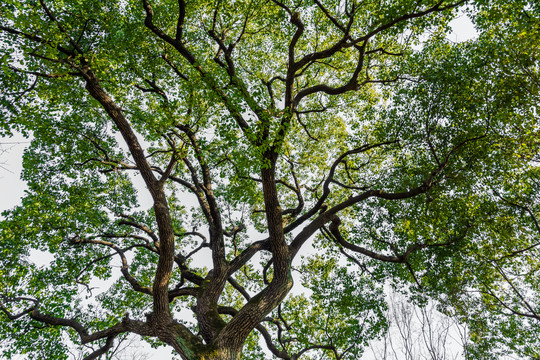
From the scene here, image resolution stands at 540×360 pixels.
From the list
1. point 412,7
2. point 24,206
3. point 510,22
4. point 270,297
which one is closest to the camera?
point 412,7

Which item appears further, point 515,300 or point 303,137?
point 303,137

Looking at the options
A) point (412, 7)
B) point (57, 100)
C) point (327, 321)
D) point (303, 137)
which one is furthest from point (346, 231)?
point (57, 100)

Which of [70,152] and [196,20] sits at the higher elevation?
[196,20]

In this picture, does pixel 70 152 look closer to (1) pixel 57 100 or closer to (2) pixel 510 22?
(1) pixel 57 100

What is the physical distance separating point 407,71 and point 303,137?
4175 millimetres

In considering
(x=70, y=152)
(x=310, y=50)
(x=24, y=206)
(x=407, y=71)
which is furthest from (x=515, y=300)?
(x=24, y=206)

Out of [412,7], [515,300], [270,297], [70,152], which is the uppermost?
[412,7]

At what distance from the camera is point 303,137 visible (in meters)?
10.8

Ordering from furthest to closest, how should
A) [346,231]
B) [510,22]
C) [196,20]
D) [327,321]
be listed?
[346,231], [327,321], [196,20], [510,22]

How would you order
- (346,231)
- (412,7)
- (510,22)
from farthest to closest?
(346,231)
(510,22)
(412,7)

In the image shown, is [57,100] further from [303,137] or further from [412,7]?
[412,7]

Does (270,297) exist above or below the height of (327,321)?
below

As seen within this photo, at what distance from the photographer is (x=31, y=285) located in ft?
26.5

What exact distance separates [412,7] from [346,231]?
7370mm
